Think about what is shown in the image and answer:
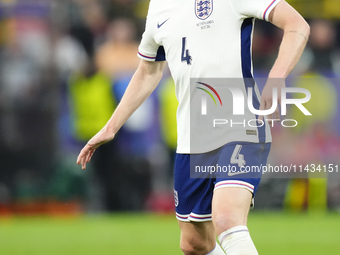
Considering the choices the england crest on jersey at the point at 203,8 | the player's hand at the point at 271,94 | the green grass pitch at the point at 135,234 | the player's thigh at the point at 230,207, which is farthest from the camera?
the green grass pitch at the point at 135,234

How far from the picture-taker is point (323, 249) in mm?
6992

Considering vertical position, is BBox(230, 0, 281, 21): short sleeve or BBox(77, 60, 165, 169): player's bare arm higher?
BBox(230, 0, 281, 21): short sleeve

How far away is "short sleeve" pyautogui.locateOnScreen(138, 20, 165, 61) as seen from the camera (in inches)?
170

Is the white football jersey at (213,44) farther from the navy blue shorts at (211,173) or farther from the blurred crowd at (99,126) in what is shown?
the blurred crowd at (99,126)

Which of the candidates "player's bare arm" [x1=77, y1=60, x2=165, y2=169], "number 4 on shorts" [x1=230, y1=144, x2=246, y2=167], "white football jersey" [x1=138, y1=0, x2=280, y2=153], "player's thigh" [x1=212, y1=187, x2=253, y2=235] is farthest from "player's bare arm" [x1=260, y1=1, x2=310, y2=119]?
"player's bare arm" [x1=77, y1=60, x2=165, y2=169]

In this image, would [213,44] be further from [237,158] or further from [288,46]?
[237,158]

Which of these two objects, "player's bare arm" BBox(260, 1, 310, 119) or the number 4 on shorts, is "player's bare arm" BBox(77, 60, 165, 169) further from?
"player's bare arm" BBox(260, 1, 310, 119)

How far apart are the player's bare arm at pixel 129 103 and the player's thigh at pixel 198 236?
803mm

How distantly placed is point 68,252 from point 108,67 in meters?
3.70

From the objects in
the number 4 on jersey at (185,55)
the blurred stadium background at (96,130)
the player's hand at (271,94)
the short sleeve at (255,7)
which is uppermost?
the short sleeve at (255,7)

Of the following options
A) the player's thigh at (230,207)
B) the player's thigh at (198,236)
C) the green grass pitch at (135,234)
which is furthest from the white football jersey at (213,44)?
the green grass pitch at (135,234)

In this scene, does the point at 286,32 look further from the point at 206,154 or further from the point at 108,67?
the point at 108,67

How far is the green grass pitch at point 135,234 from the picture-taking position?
7117 millimetres

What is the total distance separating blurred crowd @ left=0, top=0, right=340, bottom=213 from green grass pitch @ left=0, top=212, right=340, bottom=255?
0.37m
